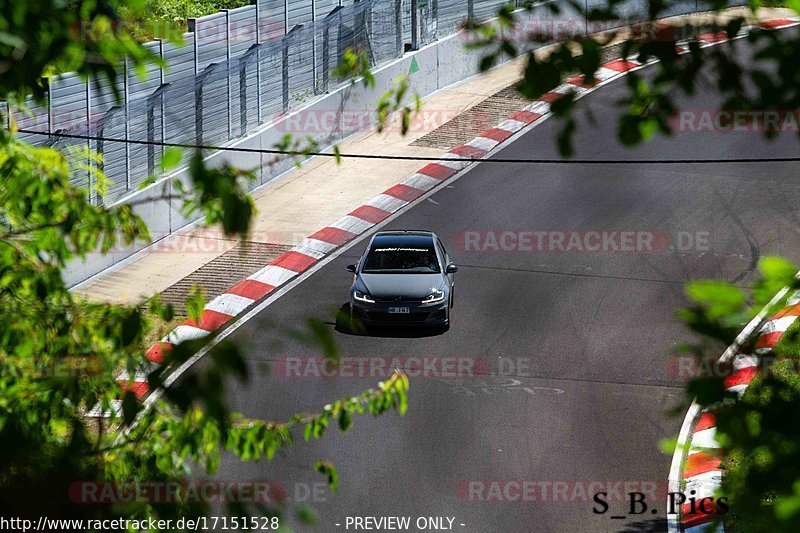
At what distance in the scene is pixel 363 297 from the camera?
Result: 16.0 meters

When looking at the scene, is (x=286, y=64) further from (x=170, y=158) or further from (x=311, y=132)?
(x=170, y=158)

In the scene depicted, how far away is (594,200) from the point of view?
2086cm

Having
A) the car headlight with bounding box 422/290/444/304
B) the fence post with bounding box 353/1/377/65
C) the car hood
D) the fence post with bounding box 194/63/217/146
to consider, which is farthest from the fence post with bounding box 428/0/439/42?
the car headlight with bounding box 422/290/444/304

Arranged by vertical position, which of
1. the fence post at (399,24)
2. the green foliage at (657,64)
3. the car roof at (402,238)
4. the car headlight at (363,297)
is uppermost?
the green foliage at (657,64)

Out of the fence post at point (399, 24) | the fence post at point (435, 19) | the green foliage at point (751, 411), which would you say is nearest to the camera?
the green foliage at point (751, 411)

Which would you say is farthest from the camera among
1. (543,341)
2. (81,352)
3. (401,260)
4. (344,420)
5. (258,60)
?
(258,60)

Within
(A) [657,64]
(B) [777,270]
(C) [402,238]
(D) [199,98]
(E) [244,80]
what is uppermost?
(A) [657,64]

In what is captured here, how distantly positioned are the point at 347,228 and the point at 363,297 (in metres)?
4.32

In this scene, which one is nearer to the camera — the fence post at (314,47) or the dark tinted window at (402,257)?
the dark tinted window at (402,257)

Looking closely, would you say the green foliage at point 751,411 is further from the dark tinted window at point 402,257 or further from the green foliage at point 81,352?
the dark tinted window at point 402,257

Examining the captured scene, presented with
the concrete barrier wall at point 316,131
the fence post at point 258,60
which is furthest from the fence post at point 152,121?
the fence post at point 258,60

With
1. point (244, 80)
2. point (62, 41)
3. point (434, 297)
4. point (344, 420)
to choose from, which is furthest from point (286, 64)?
point (62, 41)

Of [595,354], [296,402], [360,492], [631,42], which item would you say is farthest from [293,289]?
[631,42]

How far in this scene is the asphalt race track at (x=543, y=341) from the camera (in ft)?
39.1
